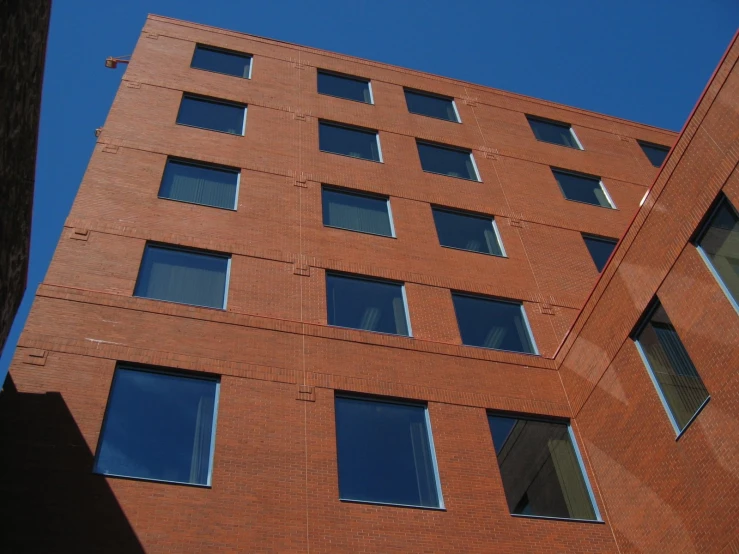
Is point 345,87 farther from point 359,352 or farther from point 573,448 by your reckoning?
point 573,448

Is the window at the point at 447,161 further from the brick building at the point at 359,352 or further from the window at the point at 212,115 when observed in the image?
the window at the point at 212,115

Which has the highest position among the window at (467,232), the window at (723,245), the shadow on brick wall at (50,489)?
the window at (467,232)

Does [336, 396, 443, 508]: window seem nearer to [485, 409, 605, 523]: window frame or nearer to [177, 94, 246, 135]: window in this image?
[485, 409, 605, 523]: window frame

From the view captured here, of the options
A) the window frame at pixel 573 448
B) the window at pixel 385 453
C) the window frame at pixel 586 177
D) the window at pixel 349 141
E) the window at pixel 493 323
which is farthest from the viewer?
the window frame at pixel 586 177

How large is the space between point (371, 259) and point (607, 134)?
13929 millimetres

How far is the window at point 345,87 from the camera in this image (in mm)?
25703

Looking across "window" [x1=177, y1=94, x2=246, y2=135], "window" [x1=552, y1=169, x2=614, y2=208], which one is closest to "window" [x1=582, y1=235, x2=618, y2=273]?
"window" [x1=552, y1=169, x2=614, y2=208]

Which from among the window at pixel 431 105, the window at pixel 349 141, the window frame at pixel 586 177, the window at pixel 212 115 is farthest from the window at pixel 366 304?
the window at pixel 431 105

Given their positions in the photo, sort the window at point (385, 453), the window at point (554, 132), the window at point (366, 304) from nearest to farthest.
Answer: the window at point (385, 453), the window at point (366, 304), the window at point (554, 132)

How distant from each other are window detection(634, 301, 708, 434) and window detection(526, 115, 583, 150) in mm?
13438

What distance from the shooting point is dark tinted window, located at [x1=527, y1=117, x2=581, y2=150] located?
27.2 metres

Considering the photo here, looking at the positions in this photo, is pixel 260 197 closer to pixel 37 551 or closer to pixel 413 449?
pixel 413 449

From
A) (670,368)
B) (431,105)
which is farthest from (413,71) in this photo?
(670,368)

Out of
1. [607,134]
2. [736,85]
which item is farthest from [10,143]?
[607,134]
